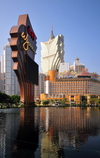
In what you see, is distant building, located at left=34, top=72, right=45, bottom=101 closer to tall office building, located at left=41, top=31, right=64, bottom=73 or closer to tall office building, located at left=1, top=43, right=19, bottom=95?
tall office building, located at left=41, top=31, right=64, bottom=73

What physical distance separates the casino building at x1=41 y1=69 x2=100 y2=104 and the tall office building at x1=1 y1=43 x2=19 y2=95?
76.6 ft

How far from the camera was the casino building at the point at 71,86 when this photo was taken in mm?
144875

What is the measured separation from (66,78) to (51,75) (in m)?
13.0

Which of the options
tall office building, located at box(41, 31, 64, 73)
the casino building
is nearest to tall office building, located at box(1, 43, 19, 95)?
the casino building

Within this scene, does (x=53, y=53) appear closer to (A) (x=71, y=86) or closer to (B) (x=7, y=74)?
(A) (x=71, y=86)

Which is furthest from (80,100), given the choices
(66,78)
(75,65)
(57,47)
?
(57,47)

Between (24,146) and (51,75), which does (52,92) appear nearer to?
(51,75)

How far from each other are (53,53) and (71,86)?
42.5 m

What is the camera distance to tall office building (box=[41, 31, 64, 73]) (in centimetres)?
17350

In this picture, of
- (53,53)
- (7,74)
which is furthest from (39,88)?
(7,74)

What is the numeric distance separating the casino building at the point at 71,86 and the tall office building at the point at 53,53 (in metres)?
A: 26.0

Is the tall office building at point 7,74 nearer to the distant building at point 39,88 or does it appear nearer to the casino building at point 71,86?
the casino building at point 71,86

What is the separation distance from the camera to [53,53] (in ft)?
577

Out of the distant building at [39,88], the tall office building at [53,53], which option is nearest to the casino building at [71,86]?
the distant building at [39,88]
